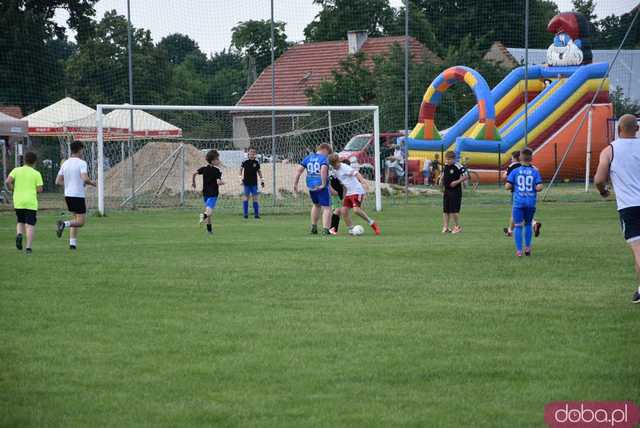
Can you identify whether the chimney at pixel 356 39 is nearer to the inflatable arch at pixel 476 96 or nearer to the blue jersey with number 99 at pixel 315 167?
the inflatable arch at pixel 476 96

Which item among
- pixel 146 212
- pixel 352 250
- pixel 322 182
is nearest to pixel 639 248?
pixel 352 250

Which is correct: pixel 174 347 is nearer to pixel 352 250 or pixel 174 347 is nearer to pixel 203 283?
pixel 203 283

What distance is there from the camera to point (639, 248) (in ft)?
33.6

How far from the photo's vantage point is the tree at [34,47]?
32.2m

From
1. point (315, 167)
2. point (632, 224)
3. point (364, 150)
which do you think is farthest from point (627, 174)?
point (364, 150)

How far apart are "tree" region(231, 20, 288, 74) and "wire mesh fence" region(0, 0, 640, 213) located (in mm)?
72

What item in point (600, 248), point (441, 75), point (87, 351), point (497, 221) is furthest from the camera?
point (441, 75)

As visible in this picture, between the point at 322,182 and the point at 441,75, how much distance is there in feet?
62.1

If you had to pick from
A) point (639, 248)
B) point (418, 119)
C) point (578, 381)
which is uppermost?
point (418, 119)

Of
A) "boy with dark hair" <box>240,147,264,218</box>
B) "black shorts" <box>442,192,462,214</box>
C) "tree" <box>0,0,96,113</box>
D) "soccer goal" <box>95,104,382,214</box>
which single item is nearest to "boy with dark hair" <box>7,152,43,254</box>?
"black shorts" <box>442,192,462,214</box>

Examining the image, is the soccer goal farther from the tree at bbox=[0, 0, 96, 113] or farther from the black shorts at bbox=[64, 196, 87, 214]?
the black shorts at bbox=[64, 196, 87, 214]

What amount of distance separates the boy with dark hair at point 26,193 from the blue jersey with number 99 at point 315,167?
18.8 feet

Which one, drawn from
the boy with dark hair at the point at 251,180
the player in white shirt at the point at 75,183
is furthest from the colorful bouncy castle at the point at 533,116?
the player in white shirt at the point at 75,183

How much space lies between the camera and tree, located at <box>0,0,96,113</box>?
3219 cm
